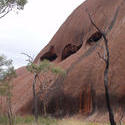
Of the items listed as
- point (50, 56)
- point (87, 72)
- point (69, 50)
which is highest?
point (50, 56)

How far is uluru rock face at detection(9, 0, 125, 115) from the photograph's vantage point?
19.1m

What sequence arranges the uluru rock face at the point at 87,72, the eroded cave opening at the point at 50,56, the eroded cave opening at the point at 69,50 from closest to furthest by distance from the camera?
the uluru rock face at the point at 87,72 < the eroded cave opening at the point at 69,50 < the eroded cave opening at the point at 50,56

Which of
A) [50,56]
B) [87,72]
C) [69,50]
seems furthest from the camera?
[50,56]

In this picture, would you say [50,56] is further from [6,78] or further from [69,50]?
[6,78]

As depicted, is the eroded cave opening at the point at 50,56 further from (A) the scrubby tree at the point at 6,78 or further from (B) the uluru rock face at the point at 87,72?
(A) the scrubby tree at the point at 6,78

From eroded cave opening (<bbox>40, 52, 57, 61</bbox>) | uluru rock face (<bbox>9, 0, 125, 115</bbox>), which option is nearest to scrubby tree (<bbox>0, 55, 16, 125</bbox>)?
uluru rock face (<bbox>9, 0, 125, 115</bbox>)

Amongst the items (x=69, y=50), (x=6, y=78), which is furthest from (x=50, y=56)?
(x=6, y=78)

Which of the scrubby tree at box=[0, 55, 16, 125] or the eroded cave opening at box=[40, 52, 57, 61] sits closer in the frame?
the scrubby tree at box=[0, 55, 16, 125]

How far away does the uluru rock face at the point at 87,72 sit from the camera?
19.1m

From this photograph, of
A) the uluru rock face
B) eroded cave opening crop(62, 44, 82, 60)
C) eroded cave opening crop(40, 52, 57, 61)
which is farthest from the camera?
eroded cave opening crop(40, 52, 57, 61)

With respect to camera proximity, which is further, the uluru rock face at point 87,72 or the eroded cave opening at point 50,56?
the eroded cave opening at point 50,56

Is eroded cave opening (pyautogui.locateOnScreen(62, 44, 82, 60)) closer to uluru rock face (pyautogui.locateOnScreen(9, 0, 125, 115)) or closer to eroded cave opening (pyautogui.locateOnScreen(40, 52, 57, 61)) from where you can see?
uluru rock face (pyautogui.locateOnScreen(9, 0, 125, 115))

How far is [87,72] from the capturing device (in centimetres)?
2170

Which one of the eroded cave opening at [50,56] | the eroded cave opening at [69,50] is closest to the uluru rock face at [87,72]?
the eroded cave opening at [69,50]
